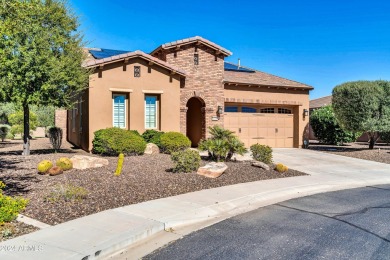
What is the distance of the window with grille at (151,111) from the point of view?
18188 millimetres

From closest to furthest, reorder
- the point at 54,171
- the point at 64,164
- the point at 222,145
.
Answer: the point at 54,171, the point at 64,164, the point at 222,145

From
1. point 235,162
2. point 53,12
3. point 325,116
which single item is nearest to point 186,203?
point 235,162

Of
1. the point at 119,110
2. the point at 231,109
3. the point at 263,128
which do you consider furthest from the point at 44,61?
the point at 263,128

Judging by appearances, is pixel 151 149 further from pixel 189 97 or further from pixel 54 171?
pixel 54 171

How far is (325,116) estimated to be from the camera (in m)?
26.4

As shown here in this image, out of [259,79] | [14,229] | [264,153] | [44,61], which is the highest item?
[259,79]

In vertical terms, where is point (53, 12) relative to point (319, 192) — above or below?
above

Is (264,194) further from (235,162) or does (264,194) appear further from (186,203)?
(235,162)

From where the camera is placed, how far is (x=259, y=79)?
2266 centimetres

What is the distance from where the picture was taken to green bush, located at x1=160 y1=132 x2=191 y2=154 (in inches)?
632

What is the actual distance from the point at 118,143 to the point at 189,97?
598 cm

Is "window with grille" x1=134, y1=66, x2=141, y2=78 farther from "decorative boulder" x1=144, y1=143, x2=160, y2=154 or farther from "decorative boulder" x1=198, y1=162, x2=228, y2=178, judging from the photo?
"decorative boulder" x1=198, y1=162, x2=228, y2=178

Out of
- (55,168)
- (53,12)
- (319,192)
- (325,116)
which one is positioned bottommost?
(319,192)

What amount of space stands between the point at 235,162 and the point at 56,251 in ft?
32.2
